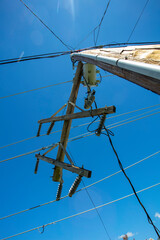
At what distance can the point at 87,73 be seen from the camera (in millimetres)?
4789

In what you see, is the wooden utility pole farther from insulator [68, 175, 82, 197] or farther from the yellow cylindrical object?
the yellow cylindrical object

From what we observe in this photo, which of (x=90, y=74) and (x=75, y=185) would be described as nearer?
(x=75, y=185)

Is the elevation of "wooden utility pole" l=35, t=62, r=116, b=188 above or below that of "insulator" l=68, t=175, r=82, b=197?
above

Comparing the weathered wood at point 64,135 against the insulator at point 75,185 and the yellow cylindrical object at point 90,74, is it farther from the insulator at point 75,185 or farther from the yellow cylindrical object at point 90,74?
the insulator at point 75,185

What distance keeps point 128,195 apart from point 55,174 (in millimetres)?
3141

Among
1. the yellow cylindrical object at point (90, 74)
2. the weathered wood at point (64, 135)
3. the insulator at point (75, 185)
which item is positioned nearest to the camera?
the insulator at point (75, 185)

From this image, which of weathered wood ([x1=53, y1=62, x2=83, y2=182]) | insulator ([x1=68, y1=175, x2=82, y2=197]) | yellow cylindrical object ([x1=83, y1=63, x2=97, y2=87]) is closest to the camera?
insulator ([x1=68, y1=175, x2=82, y2=197])

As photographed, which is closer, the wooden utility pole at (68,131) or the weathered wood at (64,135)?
the wooden utility pole at (68,131)

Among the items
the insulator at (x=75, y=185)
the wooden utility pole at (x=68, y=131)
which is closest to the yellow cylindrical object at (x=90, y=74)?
the wooden utility pole at (x=68, y=131)

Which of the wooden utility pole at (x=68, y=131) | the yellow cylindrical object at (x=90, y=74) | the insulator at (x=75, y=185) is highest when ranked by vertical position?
the yellow cylindrical object at (x=90, y=74)

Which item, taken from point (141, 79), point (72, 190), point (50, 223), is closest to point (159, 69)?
point (141, 79)

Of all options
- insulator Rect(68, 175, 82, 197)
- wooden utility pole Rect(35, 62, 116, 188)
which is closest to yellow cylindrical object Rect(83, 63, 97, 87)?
wooden utility pole Rect(35, 62, 116, 188)

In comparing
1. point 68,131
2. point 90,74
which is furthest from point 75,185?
point 90,74

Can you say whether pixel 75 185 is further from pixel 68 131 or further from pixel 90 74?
pixel 90 74
